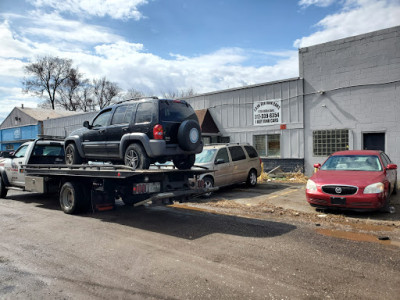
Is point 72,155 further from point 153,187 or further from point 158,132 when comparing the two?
point 153,187

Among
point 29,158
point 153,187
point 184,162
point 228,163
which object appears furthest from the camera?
point 228,163

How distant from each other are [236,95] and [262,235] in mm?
12751

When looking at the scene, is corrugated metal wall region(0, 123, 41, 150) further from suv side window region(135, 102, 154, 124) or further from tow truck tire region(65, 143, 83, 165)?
suv side window region(135, 102, 154, 124)

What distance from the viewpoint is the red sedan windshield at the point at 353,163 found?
8235mm

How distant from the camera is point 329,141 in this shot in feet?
48.0

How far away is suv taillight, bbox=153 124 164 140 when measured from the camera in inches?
263

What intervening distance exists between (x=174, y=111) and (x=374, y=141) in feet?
33.7

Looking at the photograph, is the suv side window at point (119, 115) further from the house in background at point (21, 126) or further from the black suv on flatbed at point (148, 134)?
the house in background at point (21, 126)

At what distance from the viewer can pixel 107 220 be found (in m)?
7.33

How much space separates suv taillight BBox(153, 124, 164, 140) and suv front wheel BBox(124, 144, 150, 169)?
0.44 meters

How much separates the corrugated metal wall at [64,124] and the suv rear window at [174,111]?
2012 cm

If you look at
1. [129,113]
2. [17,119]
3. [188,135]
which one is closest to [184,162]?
[188,135]

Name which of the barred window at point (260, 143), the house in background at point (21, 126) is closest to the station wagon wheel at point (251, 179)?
the barred window at point (260, 143)

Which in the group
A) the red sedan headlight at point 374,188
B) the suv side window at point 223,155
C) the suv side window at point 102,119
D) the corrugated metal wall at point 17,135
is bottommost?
the red sedan headlight at point 374,188
